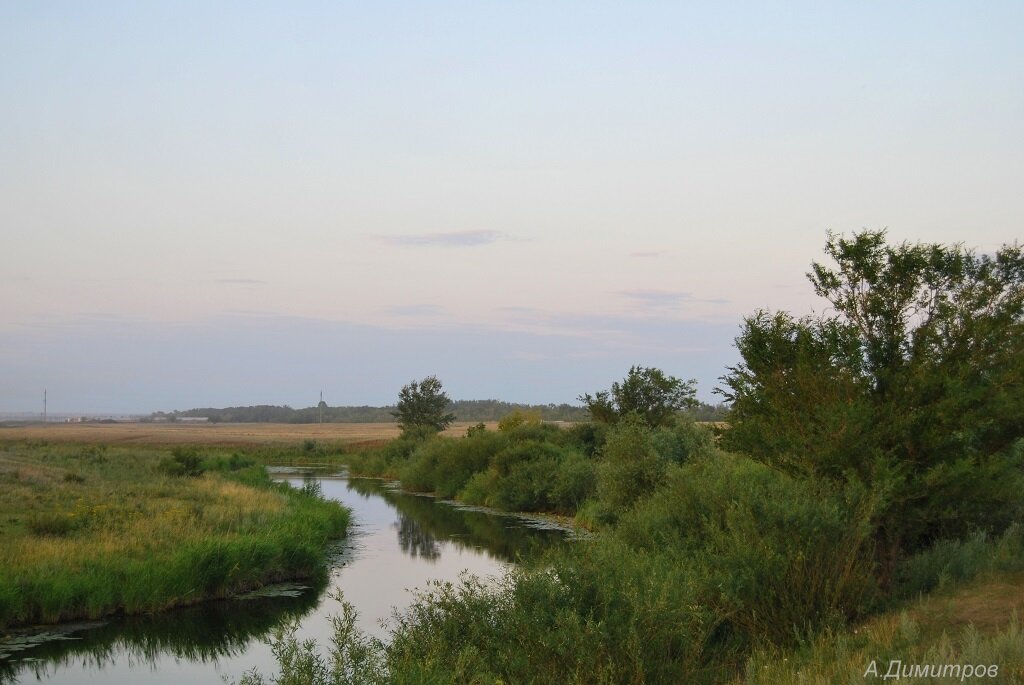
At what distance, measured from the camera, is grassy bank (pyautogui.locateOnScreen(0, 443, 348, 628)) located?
17.8 metres

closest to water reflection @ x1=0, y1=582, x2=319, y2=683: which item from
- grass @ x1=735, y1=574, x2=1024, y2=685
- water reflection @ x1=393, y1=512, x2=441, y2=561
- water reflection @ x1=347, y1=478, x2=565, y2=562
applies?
water reflection @ x1=347, y1=478, x2=565, y2=562

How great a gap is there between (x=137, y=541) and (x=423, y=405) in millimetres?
63670

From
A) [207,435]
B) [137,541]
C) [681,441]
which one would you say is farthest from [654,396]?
[207,435]

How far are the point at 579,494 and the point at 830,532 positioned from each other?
25099 millimetres

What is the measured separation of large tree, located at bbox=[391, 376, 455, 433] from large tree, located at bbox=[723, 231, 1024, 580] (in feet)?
226

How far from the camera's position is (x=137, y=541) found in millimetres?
20969

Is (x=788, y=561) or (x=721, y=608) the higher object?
(x=788, y=561)

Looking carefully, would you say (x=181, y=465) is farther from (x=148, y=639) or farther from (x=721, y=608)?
(x=721, y=608)

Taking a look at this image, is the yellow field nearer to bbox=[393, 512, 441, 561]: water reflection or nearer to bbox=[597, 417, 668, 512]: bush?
bbox=[393, 512, 441, 561]: water reflection

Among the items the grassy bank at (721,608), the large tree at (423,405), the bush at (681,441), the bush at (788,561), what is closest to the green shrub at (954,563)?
the grassy bank at (721,608)

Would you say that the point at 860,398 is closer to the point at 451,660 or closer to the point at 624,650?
the point at 624,650

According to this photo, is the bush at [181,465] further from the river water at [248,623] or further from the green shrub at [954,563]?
the green shrub at [954,563]

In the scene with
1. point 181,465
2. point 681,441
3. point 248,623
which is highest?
point 681,441

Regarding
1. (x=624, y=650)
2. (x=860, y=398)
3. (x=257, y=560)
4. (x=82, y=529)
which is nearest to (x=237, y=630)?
(x=257, y=560)
